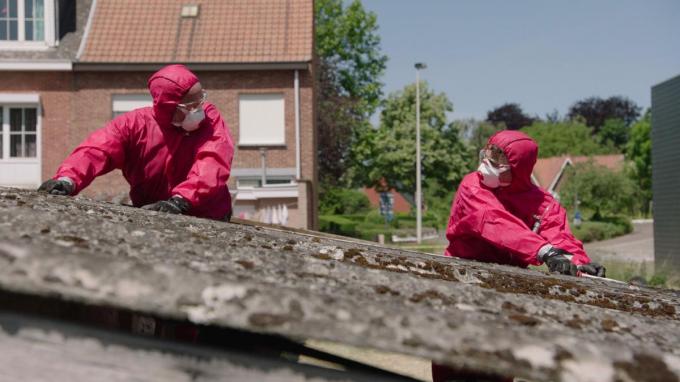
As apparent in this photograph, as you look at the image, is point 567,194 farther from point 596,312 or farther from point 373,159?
point 596,312

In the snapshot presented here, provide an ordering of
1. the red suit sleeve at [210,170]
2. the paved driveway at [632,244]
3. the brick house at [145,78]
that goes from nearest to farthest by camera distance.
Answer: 1. the red suit sleeve at [210,170]
2. the brick house at [145,78]
3. the paved driveway at [632,244]

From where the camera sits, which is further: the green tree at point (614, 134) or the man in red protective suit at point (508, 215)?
the green tree at point (614, 134)

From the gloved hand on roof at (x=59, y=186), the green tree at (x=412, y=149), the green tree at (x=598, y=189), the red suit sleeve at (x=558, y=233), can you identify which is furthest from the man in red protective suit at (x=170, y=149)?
the green tree at (x=598, y=189)

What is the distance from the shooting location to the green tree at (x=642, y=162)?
55675mm

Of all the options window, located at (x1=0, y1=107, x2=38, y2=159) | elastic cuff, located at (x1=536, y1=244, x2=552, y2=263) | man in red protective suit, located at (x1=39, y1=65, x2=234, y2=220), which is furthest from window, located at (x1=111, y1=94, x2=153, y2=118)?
elastic cuff, located at (x1=536, y1=244, x2=552, y2=263)

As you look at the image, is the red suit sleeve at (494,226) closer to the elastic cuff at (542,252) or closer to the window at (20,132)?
the elastic cuff at (542,252)

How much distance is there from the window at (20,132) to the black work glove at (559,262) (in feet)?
59.9

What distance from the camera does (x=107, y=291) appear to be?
91cm

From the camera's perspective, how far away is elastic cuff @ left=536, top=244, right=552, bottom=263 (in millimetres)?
3526

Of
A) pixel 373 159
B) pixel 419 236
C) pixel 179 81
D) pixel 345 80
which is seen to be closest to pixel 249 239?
pixel 179 81

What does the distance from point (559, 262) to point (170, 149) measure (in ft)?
6.53

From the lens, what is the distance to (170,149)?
389 centimetres

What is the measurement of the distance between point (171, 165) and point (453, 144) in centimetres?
4627

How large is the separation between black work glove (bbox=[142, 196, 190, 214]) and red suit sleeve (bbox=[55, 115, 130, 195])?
43cm
